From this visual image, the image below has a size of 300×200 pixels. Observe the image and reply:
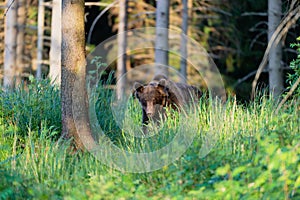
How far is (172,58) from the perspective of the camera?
26.6 meters

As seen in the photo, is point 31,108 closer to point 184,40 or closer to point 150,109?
point 150,109

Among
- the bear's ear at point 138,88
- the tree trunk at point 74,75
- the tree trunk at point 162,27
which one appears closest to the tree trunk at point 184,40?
the tree trunk at point 162,27

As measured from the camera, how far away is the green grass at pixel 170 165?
553cm

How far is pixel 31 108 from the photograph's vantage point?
346 inches

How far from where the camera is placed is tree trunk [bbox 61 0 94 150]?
798 cm

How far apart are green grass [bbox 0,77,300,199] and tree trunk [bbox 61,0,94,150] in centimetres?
27

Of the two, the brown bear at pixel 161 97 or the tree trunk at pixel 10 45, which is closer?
the brown bear at pixel 161 97

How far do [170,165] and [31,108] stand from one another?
295 centimetres

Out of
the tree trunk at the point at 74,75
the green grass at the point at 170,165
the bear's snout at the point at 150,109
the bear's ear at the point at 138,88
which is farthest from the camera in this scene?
the bear's ear at the point at 138,88

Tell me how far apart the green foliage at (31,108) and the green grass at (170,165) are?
1cm

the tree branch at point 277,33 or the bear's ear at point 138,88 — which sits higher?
the tree branch at point 277,33

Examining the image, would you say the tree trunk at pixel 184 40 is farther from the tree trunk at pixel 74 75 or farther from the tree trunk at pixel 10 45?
the tree trunk at pixel 74 75

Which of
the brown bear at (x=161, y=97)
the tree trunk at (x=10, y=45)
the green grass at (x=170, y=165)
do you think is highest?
the tree trunk at (x=10, y=45)

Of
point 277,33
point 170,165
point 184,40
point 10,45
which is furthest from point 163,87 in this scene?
point 184,40
